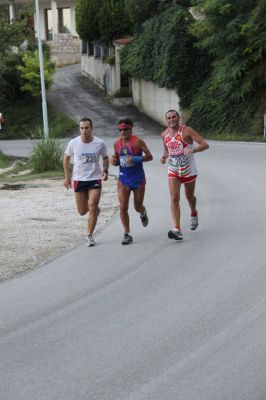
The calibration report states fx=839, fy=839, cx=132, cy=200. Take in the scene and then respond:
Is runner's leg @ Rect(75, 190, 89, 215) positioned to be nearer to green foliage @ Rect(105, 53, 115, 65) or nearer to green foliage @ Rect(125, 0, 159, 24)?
green foliage @ Rect(125, 0, 159, 24)

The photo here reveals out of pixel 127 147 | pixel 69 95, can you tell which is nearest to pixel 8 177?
pixel 127 147

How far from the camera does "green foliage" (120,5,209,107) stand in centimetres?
3984

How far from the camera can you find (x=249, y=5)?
1326 inches

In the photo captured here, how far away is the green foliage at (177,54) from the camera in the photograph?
1569 inches

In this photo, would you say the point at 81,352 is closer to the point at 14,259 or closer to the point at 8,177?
the point at 14,259

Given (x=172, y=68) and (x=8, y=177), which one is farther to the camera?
(x=172, y=68)

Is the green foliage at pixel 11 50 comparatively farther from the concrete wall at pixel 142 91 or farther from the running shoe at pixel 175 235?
the running shoe at pixel 175 235

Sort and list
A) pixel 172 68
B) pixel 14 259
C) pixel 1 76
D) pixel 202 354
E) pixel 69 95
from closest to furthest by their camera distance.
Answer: pixel 202 354 → pixel 14 259 → pixel 172 68 → pixel 1 76 → pixel 69 95

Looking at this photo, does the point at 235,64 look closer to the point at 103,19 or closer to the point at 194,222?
the point at 103,19

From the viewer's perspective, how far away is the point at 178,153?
11500 mm

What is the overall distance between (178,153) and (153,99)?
34.2m

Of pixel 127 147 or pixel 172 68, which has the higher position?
pixel 127 147

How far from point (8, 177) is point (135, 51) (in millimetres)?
22367

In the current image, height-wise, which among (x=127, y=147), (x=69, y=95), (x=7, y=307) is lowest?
(x=69, y=95)
